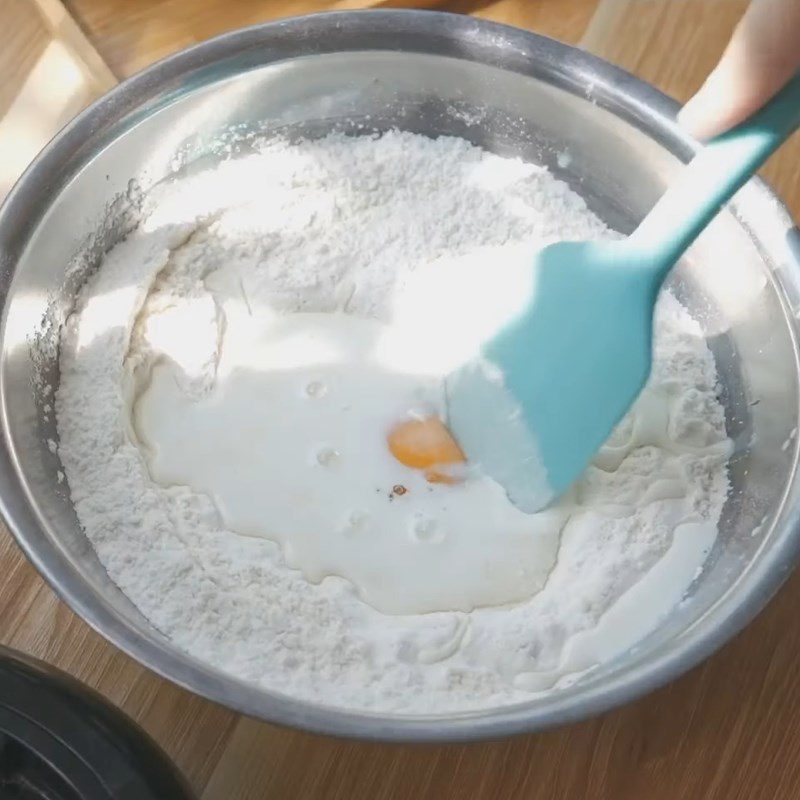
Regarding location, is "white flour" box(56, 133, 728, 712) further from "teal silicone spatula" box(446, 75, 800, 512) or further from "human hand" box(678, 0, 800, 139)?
"human hand" box(678, 0, 800, 139)

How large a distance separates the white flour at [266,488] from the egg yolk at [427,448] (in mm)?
106

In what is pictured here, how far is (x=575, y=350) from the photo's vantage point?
2.73 feet

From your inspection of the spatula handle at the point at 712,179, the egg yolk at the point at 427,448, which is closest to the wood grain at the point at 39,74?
the egg yolk at the point at 427,448

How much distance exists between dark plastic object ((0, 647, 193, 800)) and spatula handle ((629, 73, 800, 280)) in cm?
51

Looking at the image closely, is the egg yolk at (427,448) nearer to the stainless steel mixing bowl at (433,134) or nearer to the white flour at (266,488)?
the white flour at (266,488)

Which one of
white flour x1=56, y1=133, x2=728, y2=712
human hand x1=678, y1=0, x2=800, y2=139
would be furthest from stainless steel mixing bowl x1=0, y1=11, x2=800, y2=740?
human hand x1=678, y1=0, x2=800, y2=139

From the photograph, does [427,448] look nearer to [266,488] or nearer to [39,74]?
[266,488]

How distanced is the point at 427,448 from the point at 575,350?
0.16 m

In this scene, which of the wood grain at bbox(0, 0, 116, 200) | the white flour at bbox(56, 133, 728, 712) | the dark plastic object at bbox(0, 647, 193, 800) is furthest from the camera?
the wood grain at bbox(0, 0, 116, 200)

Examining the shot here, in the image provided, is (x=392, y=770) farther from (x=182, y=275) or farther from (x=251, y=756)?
(x=182, y=275)

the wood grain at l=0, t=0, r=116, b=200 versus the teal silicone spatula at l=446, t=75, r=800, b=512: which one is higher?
the wood grain at l=0, t=0, r=116, b=200

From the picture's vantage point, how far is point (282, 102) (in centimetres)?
97

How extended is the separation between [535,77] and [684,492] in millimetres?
394

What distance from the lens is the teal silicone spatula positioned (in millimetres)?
759
